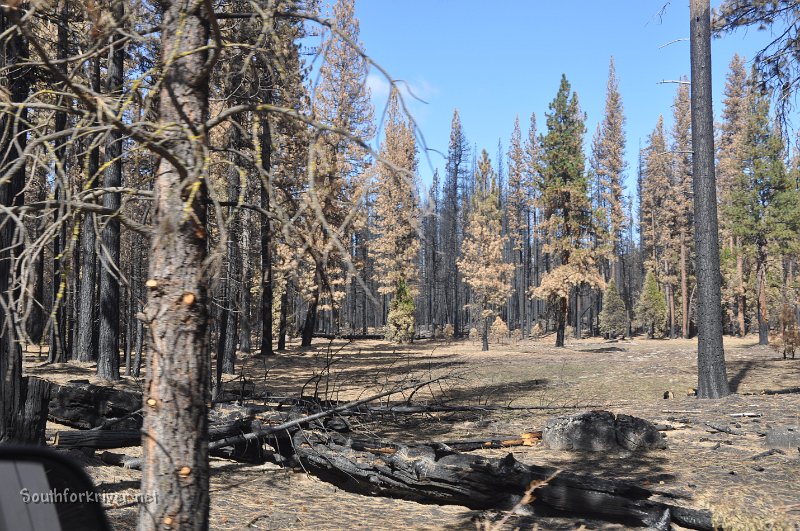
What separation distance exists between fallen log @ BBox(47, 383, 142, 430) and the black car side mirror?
6466 millimetres

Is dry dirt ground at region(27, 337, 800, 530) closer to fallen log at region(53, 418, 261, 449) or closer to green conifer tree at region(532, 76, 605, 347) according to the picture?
fallen log at region(53, 418, 261, 449)

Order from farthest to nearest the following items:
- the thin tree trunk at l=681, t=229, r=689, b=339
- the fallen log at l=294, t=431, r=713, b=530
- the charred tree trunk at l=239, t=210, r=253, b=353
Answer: the thin tree trunk at l=681, t=229, r=689, b=339, the fallen log at l=294, t=431, r=713, b=530, the charred tree trunk at l=239, t=210, r=253, b=353

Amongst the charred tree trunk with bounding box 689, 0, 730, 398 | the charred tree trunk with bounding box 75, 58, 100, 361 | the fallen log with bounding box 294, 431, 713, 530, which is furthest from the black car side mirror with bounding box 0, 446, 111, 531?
the charred tree trunk with bounding box 75, 58, 100, 361

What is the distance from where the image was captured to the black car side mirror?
129 centimetres

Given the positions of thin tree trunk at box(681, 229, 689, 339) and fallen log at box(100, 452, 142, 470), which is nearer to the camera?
fallen log at box(100, 452, 142, 470)

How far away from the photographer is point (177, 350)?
282 centimetres

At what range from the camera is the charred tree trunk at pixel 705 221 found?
12.1 m

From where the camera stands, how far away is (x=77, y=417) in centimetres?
753

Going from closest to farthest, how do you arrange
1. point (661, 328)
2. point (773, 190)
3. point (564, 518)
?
1. point (564, 518)
2. point (773, 190)
3. point (661, 328)

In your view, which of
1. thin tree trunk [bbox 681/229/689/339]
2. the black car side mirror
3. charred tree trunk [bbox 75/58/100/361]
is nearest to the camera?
the black car side mirror

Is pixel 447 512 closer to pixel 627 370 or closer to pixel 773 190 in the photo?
pixel 627 370

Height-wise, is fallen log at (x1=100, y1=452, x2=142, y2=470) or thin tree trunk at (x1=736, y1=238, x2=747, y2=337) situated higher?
thin tree trunk at (x1=736, y1=238, x2=747, y2=337)

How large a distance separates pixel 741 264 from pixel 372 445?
43677 mm

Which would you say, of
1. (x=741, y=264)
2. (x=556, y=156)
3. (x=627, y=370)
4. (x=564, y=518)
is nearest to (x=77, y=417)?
(x=564, y=518)
